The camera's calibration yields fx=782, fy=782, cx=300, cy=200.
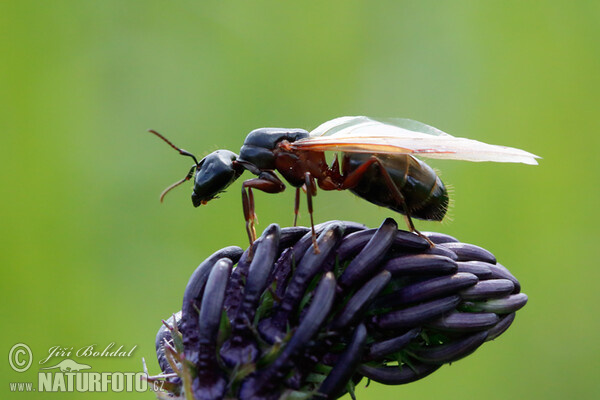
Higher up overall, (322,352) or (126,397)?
(322,352)

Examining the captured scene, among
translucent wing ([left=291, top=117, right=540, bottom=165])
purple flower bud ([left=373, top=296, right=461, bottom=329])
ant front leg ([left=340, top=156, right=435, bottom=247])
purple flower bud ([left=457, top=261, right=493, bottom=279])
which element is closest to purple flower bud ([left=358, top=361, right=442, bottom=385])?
purple flower bud ([left=373, top=296, right=461, bottom=329])

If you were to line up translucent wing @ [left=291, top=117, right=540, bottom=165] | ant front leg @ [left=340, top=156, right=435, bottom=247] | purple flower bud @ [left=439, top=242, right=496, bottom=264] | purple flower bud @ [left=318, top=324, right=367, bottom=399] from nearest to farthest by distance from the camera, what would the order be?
purple flower bud @ [left=318, top=324, right=367, bottom=399] < purple flower bud @ [left=439, top=242, right=496, bottom=264] < translucent wing @ [left=291, top=117, right=540, bottom=165] < ant front leg @ [left=340, top=156, right=435, bottom=247]

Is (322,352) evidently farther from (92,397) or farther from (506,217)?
(506,217)

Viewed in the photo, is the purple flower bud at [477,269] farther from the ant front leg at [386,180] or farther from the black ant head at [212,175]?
the black ant head at [212,175]

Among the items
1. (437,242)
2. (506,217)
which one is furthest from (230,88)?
(437,242)

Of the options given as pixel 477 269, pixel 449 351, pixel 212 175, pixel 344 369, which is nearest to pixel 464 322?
pixel 449 351

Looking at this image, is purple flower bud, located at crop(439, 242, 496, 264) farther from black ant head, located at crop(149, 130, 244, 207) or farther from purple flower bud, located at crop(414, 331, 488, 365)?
black ant head, located at crop(149, 130, 244, 207)

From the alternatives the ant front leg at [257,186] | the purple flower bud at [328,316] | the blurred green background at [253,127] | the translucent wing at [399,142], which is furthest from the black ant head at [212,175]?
the blurred green background at [253,127]
